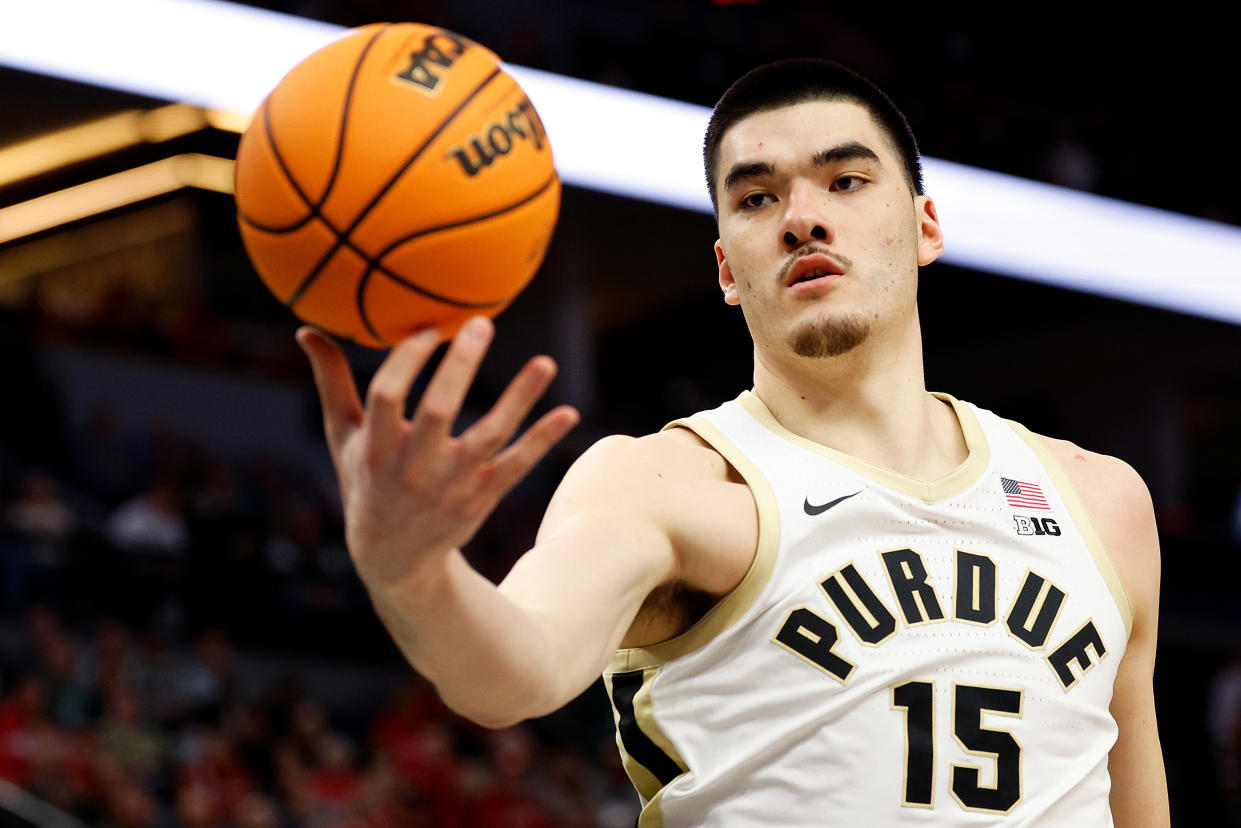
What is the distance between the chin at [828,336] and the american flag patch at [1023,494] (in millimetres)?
398

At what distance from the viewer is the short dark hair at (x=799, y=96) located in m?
2.88

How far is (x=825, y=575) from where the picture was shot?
249 centimetres

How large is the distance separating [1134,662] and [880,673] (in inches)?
27.2

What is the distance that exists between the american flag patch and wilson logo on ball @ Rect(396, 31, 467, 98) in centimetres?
133

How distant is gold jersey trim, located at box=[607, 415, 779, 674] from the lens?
2.46 meters

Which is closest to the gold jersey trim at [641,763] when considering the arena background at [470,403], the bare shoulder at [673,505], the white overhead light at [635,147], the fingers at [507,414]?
the bare shoulder at [673,505]

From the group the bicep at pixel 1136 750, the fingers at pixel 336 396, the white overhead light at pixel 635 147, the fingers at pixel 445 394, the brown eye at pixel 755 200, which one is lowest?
the white overhead light at pixel 635 147

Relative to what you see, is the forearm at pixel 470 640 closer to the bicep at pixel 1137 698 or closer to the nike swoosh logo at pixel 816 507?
the nike swoosh logo at pixel 816 507

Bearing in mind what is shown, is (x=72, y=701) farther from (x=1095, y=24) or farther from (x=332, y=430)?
(x=1095, y=24)

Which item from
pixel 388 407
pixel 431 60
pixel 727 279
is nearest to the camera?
pixel 388 407

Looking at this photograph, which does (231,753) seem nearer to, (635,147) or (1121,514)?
(635,147)

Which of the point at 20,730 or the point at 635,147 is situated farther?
the point at 635,147

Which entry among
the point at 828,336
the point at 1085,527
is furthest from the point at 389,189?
the point at 1085,527

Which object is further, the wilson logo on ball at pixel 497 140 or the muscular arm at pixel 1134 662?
the muscular arm at pixel 1134 662
